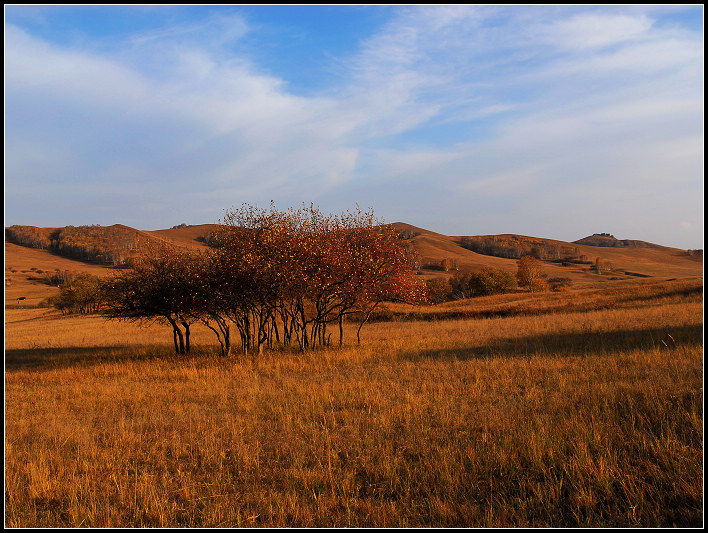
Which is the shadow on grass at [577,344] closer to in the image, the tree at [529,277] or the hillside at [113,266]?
the tree at [529,277]

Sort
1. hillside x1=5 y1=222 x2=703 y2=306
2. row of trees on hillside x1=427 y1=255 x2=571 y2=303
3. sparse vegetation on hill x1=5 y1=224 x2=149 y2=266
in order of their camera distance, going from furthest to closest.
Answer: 1. sparse vegetation on hill x1=5 y1=224 x2=149 y2=266
2. hillside x1=5 y1=222 x2=703 y2=306
3. row of trees on hillside x1=427 y1=255 x2=571 y2=303

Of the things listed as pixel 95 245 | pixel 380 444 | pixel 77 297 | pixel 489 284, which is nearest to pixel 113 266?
pixel 95 245

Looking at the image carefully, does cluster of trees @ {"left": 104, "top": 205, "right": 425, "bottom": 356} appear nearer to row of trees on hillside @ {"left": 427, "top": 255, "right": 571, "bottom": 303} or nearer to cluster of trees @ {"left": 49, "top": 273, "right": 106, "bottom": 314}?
row of trees on hillside @ {"left": 427, "top": 255, "right": 571, "bottom": 303}

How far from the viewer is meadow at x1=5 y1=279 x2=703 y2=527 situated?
17.6 ft

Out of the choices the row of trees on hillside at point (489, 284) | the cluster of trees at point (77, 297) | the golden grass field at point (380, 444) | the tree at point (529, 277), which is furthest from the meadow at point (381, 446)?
the tree at point (529, 277)

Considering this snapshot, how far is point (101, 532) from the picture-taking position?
5.30m

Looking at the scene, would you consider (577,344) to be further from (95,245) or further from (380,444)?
(95,245)

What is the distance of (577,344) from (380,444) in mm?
13369

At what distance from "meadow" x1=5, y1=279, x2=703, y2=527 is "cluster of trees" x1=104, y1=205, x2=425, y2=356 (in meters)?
6.13

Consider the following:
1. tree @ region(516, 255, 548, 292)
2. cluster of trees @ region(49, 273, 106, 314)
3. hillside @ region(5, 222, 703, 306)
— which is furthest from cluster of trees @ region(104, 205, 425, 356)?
hillside @ region(5, 222, 703, 306)

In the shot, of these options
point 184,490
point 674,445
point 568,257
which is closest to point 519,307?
point 674,445

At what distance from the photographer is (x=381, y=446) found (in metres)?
7.49

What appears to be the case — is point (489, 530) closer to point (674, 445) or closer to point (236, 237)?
point (674, 445)

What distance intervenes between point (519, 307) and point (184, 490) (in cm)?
4114
